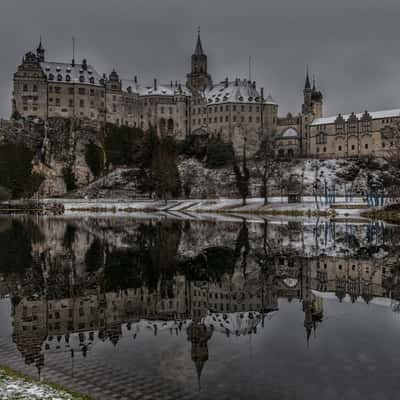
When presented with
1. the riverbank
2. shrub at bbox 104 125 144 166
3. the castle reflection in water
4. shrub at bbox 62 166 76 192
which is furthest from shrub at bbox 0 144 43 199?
the riverbank

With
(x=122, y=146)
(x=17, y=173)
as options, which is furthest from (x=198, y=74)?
(x=17, y=173)

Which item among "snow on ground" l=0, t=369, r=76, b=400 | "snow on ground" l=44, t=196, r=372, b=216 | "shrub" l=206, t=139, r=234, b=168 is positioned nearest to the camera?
"snow on ground" l=0, t=369, r=76, b=400

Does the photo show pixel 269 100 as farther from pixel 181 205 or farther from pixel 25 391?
pixel 25 391

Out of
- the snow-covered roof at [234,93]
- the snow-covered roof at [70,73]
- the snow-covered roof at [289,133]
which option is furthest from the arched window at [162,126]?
the snow-covered roof at [289,133]

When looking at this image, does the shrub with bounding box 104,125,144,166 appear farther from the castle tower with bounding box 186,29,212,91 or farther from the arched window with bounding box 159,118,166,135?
the castle tower with bounding box 186,29,212,91

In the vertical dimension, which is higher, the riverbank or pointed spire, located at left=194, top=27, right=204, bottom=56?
pointed spire, located at left=194, top=27, right=204, bottom=56

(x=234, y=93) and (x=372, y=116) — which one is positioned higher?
(x=234, y=93)

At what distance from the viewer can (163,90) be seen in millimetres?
123375

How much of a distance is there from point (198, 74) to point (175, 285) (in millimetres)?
119701

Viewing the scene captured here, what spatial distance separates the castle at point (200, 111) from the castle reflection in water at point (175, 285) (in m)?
86.5

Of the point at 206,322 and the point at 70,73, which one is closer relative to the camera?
the point at 206,322

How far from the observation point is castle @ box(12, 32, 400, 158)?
110000 mm

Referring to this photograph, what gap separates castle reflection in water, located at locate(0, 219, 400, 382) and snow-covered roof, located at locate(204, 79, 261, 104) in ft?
307

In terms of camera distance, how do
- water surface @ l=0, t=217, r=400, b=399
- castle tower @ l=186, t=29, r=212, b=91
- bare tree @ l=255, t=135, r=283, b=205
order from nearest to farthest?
water surface @ l=0, t=217, r=400, b=399 < bare tree @ l=255, t=135, r=283, b=205 < castle tower @ l=186, t=29, r=212, b=91
